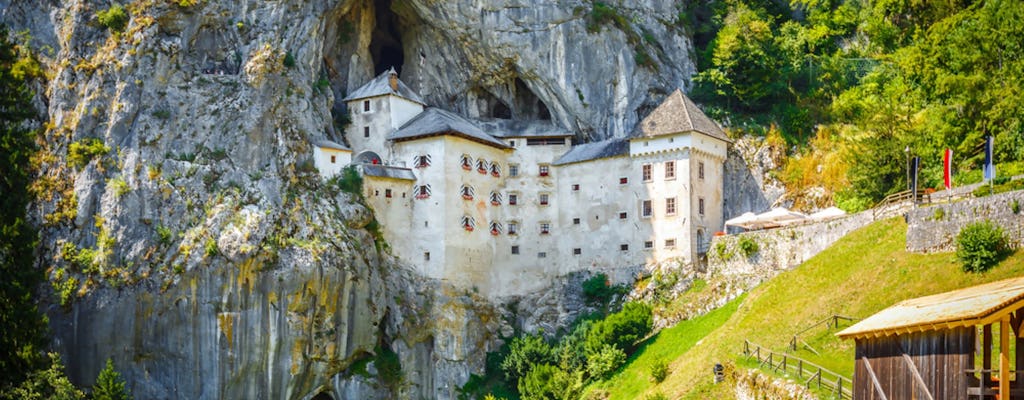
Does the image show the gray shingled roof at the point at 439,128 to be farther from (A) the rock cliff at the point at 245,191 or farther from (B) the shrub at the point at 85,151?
(B) the shrub at the point at 85,151

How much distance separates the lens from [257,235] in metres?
64.2

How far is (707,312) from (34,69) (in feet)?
140

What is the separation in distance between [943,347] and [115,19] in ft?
179

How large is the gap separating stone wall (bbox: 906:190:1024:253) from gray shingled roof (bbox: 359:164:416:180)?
1194 inches

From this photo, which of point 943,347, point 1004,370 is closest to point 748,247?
point 943,347

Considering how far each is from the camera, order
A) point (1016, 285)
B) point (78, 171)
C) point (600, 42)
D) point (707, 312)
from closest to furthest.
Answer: point (1016, 285)
point (707, 312)
point (78, 171)
point (600, 42)

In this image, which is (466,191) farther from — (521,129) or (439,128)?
(521,129)

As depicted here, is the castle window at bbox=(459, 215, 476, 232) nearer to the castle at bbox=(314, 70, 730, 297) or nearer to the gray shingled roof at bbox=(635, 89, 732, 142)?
the castle at bbox=(314, 70, 730, 297)

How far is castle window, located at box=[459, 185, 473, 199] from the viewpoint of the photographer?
2778 inches

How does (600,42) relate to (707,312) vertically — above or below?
above

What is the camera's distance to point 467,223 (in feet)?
231

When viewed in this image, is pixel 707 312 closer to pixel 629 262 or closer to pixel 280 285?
pixel 629 262

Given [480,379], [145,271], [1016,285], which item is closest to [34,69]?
[145,271]

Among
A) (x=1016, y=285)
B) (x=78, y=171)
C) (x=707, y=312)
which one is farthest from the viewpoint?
(x=78, y=171)
